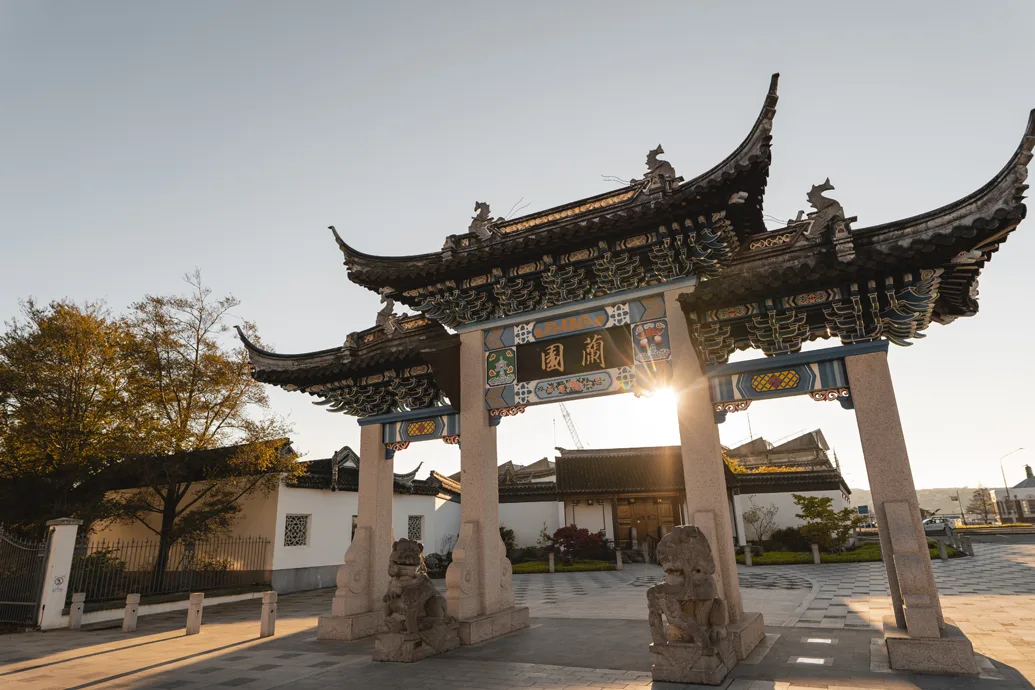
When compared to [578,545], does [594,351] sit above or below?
above

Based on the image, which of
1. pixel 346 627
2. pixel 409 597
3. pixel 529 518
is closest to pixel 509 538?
pixel 529 518

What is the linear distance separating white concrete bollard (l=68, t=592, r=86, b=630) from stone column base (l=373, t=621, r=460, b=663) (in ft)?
26.2

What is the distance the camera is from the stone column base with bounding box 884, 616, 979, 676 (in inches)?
215

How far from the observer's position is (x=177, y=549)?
1655cm

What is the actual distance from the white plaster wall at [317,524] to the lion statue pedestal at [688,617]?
41.3ft

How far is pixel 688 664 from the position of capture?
18.0 ft

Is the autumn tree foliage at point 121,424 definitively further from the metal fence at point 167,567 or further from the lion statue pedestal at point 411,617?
the lion statue pedestal at point 411,617

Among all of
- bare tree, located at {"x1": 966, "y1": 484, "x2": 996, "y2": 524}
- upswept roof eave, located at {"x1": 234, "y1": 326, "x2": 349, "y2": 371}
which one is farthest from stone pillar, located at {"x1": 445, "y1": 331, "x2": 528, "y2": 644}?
bare tree, located at {"x1": 966, "y1": 484, "x2": 996, "y2": 524}

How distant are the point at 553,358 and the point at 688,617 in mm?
4066

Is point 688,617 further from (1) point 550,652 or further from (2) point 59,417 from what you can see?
(2) point 59,417

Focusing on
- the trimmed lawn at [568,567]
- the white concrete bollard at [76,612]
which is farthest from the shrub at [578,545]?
the white concrete bollard at [76,612]

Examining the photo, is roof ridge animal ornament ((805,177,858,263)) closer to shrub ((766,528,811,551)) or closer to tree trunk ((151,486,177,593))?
tree trunk ((151,486,177,593))

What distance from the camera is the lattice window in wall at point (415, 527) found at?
22719mm

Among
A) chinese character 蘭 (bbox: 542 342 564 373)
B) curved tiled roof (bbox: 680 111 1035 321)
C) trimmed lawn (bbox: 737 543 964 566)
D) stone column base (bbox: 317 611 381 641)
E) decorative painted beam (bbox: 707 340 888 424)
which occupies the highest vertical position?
curved tiled roof (bbox: 680 111 1035 321)
